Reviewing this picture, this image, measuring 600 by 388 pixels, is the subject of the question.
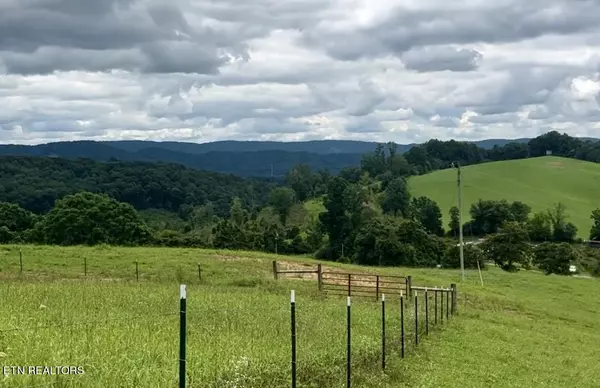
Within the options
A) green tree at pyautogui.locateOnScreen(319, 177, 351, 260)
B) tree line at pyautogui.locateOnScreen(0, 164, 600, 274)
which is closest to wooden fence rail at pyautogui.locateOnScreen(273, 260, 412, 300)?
tree line at pyautogui.locateOnScreen(0, 164, 600, 274)

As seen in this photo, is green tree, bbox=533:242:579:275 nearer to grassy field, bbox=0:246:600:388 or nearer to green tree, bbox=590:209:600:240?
green tree, bbox=590:209:600:240

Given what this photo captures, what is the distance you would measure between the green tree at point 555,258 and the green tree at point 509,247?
3107 millimetres

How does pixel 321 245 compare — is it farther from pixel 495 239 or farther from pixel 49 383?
pixel 49 383

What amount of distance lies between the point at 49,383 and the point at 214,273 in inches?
1149

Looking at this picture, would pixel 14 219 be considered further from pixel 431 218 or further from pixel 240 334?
pixel 431 218

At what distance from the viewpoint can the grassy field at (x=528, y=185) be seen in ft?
522

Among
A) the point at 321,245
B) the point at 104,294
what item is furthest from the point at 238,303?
the point at 321,245

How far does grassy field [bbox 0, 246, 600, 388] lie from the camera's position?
1085cm

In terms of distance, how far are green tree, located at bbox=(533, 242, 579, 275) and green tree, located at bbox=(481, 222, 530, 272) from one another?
122 inches

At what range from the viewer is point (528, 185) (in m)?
176

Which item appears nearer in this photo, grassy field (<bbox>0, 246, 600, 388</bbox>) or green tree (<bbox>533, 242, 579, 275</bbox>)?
grassy field (<bbox>0, 246, 600, 388</bbox>)

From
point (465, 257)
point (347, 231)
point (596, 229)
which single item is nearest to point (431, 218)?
point (347, 231)

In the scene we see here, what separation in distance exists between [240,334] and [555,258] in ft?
285

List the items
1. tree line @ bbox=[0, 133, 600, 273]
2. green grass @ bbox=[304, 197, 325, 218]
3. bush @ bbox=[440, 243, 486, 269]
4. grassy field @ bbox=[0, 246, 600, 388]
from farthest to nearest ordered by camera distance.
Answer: green grass @ bbox=[304, 197, 325, 218] < bush @ bbox=[440, 243, 486, 269] < tree line @ bbox=[0, 133, 600, 273] < grassy field @ bbox=[0, 246, 600, 388]
